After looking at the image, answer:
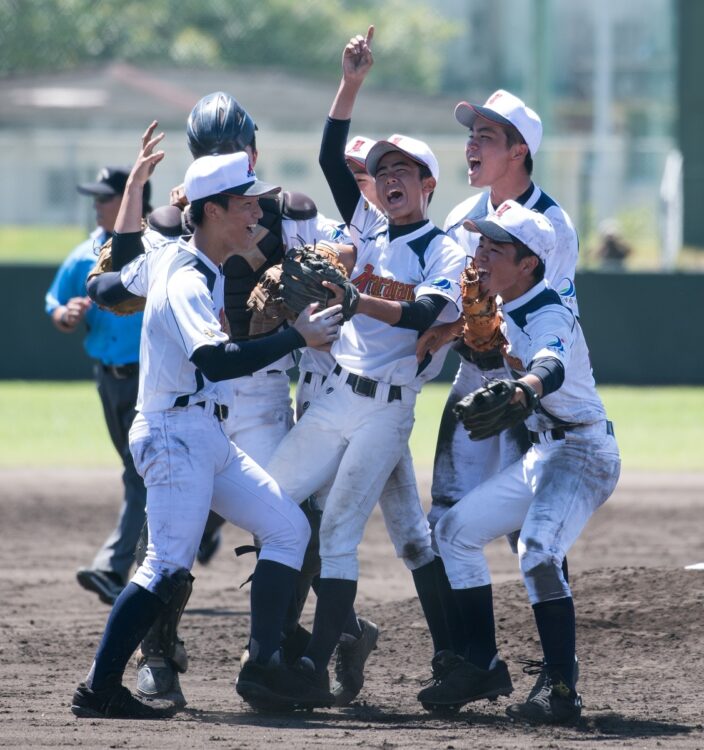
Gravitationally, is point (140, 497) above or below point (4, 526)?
above

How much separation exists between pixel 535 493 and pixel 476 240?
117cm

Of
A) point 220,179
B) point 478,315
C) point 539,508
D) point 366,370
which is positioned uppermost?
point 220,179

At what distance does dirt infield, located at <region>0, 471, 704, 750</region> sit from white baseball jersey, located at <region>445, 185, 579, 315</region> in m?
1.52

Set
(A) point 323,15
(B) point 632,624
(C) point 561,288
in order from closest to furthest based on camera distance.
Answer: (C) point 561,288, (B) point 632,624, (A) point 323,15

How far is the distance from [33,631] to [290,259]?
2699mm

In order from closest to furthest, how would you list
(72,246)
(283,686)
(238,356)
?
(238,356)
(283,686)
(72,246)

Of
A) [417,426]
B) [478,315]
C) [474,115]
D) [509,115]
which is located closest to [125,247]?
[478,315]

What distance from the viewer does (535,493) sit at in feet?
16.7

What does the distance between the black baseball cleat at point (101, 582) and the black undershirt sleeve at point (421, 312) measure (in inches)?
108

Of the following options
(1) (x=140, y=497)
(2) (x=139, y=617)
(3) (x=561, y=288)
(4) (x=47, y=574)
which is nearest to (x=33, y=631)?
(1) (x=140, y=497)

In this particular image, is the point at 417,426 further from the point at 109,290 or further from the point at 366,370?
the point at 109,290

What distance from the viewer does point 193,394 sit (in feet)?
16.2

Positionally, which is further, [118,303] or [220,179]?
[118,303]

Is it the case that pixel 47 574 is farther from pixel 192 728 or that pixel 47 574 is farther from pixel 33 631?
pixel 192 728
